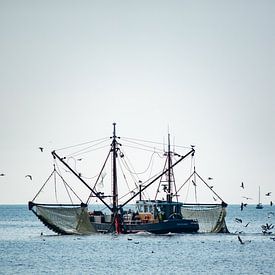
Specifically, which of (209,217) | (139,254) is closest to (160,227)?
(209,217)

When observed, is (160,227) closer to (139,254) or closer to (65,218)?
(65,218)

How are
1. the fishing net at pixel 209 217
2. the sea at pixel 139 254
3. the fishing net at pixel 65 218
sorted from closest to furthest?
the sea at pixel 139 254 < the fishing net at pixel 65 218 < the fishing net at pixel 209 217

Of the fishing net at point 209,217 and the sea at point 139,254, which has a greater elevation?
the fishing net at point 209,217

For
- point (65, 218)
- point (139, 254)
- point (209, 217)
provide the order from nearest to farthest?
point (139, 254) → point (65, 218) → point (209, 217)

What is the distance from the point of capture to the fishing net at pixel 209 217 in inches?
3768

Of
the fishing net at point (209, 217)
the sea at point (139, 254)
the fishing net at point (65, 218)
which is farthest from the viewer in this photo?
the fishing net at point (209, 217)

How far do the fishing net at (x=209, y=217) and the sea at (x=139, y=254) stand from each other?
1180 millimetres

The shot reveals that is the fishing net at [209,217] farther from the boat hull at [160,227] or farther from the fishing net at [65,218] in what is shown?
the fishing net at [65,218]

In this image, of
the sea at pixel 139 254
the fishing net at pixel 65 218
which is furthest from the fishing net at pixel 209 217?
the fishing net at pixel 65 218

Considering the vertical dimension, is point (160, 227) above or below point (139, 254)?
above

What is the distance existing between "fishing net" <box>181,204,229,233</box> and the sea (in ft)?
3.87

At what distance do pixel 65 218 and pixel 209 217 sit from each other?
18.0 metres

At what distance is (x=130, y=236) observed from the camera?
9375 centimetres

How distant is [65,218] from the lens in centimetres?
9038
